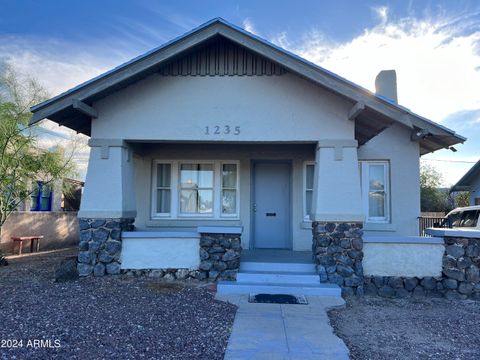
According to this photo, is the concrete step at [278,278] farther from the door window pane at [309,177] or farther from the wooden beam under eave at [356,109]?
the wooden beam under eave at [356,109]

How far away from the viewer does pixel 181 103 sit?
24.6ft

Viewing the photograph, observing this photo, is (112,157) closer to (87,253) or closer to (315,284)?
(87,253)

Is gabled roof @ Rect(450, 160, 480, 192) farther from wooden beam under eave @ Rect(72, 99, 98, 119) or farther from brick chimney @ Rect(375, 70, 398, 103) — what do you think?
wooden beam under eave @ Rect(72, 99, 98, 119)

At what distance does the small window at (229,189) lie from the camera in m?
9.55

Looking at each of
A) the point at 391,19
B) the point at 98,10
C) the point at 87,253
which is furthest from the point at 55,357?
the point at 391,19

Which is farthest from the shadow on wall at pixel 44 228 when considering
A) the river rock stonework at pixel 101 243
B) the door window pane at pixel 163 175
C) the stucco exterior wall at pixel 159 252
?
the stucco exterior wall at pixel 159 252

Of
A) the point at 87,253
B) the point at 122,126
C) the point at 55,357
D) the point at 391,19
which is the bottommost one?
the point at 55,357

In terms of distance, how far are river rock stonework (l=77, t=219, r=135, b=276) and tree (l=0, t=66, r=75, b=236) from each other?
12.3 ft

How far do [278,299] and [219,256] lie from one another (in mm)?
1610

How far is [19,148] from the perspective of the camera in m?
9.34

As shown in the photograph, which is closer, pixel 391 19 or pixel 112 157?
pixel 112 157

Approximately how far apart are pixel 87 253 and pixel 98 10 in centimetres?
742

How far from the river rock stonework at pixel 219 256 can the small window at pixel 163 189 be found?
277 centimetres

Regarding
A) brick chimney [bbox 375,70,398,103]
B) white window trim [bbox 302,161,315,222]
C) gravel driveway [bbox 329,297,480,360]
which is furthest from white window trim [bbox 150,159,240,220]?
brick chimney [bbox 375,70,398,103]
